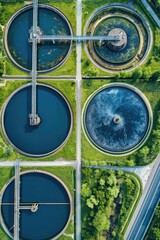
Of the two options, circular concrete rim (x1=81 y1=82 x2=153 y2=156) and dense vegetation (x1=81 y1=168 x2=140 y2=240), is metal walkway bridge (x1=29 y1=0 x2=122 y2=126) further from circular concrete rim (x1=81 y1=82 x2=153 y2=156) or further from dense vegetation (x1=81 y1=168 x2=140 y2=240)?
dense vegetation (x1=81 y1=168 x2=140 y2=240)

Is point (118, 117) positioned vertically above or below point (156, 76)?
below

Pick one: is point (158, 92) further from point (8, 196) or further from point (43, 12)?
point (8, 196)

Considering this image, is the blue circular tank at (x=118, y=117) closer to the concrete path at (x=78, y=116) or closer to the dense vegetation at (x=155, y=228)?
the concrete path at (x=78, y=116)

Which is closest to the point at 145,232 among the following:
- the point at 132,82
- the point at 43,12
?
the point at 132,82

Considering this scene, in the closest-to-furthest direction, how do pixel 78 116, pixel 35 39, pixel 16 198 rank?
pixel 16 198 → pixel 35 39 → pixel 78 116

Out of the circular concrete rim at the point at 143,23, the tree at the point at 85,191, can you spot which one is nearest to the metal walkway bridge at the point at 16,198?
the tree at the point at 85,191

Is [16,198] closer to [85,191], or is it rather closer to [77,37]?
[85,191]

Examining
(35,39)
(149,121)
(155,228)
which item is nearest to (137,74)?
(149,121)
